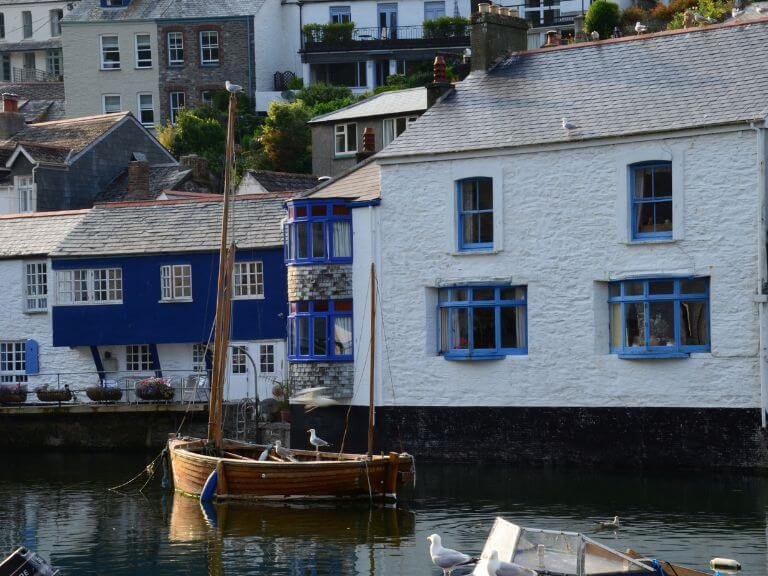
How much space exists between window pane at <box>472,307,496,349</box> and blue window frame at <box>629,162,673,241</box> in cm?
449

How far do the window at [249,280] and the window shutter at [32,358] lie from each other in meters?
7.78

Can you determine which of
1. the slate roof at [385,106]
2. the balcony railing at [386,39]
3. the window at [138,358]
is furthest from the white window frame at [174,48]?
the window at [138,358]

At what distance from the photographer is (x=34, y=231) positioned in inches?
2205

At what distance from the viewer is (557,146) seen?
40812mm

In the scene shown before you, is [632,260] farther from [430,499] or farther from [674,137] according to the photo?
[430,499]

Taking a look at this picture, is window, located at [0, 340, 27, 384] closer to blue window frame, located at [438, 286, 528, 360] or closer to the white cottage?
the white cottage

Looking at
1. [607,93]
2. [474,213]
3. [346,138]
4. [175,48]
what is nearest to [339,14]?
[175,48]

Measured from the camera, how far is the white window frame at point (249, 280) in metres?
50.6

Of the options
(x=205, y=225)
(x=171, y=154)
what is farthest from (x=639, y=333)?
(x=171, y=154)

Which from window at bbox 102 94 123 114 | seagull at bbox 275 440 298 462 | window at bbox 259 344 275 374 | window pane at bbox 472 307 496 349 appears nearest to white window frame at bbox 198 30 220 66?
window at bbox 102 94 123 114

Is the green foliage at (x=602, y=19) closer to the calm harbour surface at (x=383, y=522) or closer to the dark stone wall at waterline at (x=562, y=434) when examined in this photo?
the dark stone wall at waterline at (x=562, y=434)

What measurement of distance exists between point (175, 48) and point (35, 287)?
3252 cm

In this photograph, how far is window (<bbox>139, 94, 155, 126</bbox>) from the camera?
3361 inches

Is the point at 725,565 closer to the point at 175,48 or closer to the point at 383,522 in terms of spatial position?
the point at 383,522
